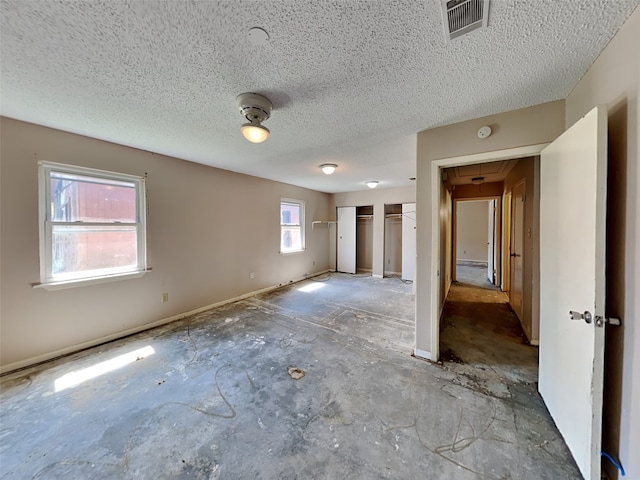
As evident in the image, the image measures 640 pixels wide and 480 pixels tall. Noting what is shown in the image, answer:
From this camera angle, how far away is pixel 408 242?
19.7 ft

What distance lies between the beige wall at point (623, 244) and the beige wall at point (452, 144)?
551mm

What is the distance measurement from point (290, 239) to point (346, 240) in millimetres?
1881

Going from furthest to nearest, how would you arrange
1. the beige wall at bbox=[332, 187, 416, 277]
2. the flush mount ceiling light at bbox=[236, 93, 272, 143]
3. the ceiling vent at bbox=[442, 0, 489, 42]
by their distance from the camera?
1. the beige wall at bbox=[332, 187, 416, 277]
2. the flush mount ceiling light at bbox=[236, 93, 272, 143]
3. the ceiling vent at bbox=[442, 0, 489, 42]

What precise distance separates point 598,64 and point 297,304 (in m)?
4.04

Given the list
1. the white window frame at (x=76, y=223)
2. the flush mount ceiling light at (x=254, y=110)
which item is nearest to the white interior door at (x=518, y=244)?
the flush mount ceiling light at (x=254, y=110)

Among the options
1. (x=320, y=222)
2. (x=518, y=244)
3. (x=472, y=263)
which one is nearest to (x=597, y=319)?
(x=518, y=244)

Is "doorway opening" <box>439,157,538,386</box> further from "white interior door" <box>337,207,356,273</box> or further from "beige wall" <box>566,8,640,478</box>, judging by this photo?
"white interior door" <box>337,207,356,273</box>

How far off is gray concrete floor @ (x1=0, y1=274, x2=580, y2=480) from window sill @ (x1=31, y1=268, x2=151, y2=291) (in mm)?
740

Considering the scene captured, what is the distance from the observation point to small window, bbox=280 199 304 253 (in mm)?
5551

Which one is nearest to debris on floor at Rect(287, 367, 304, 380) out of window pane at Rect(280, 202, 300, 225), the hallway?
the hallway

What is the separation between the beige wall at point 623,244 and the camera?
43.2 inches

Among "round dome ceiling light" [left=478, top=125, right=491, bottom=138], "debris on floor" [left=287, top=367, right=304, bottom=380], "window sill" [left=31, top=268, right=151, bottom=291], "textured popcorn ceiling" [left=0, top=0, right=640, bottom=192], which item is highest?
"textured popcorn ceiling" [left=0, top=0, right=640, bottom=192]

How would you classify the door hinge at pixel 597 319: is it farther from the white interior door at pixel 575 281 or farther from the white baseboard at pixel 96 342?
the white baseboard at pixel 96 342

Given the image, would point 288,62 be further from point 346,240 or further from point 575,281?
point 346,240
